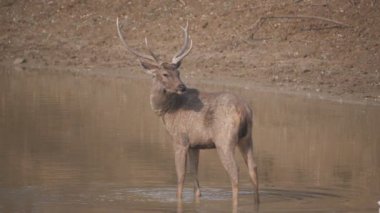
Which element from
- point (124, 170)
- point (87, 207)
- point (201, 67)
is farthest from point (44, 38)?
point (87, 207)

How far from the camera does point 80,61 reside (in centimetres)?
2319

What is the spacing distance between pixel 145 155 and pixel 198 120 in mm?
2812

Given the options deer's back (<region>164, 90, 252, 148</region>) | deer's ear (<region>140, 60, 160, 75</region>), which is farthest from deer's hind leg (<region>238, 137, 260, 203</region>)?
deer's ear (<region>140, 60, 160, 75</region>)

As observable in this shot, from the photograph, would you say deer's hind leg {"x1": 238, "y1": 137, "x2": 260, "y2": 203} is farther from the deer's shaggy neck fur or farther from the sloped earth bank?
the sloped earth bank

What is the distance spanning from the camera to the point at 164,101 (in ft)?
40.6

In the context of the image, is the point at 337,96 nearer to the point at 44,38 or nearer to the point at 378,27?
the point at 378,27

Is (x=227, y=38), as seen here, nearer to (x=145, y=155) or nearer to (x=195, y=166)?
(x=145, y=155)

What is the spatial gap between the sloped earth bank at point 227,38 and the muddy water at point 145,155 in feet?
3.24

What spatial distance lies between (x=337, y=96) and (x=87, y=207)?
8.25 meters

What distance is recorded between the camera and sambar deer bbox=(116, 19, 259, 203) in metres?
11.8

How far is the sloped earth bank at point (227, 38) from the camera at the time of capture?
66.2 ft

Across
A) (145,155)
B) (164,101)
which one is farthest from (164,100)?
(145,155)

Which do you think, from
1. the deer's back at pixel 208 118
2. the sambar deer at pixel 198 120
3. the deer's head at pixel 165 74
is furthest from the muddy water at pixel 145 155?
the deer's head at pixel 165 74

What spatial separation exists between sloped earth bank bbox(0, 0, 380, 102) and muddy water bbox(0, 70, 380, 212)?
0.99 m
